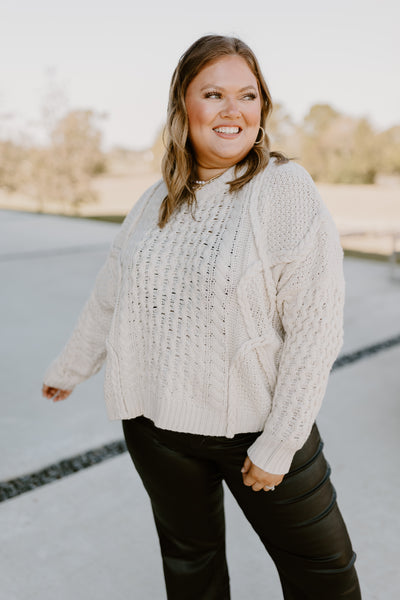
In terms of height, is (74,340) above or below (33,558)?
above

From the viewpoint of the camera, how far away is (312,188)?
1.09m

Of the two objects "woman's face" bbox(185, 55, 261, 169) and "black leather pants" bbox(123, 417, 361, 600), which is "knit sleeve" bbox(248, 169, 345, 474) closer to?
"black leather pants" bbox(123, 417, 361, 600)

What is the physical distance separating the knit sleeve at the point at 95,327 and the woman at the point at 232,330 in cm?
6

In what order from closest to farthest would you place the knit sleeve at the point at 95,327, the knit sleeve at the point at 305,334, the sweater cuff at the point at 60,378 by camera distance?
the knit sleeve at the point at 305,334
the knit sleeve at the point at 95,327
the sweater cuff at the point at 60,378

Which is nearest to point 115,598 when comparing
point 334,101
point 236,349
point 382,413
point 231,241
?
point 236,349

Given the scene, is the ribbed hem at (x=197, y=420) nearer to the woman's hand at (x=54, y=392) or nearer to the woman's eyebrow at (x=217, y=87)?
the woman's hand at (x=54, y=392)

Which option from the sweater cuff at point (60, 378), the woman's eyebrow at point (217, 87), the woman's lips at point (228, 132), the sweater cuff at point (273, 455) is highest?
the woman's eyebrow at point (217, 87)

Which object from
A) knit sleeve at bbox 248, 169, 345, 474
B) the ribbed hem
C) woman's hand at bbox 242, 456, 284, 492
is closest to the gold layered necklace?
knit sleeve at bbox 248, 169, 345, 474

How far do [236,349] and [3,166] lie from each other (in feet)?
79.8

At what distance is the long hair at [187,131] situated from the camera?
3.79 feet

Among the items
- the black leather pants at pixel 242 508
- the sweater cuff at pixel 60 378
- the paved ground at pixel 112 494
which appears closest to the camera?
the black leather pants at pixel 242 508

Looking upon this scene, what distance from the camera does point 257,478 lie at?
1.09 m

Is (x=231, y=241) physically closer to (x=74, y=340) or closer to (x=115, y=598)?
(x=74, y=340)

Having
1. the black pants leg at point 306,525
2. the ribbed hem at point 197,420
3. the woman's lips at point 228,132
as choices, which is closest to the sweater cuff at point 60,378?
the ribbed hem at point 197,420
